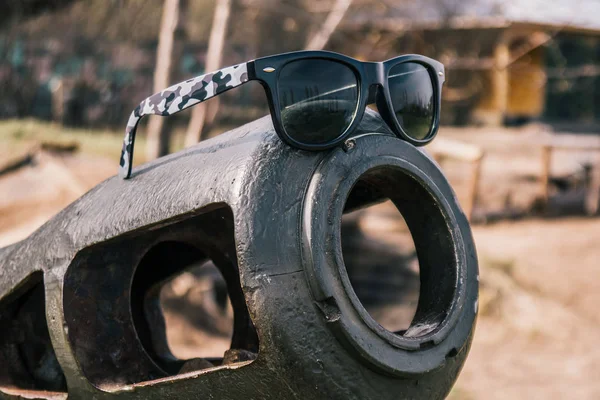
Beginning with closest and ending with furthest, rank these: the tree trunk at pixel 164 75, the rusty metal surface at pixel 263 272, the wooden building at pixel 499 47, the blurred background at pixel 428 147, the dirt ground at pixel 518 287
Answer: the rusty metal surface at pixel 263 272, the dirt ground at pixel 518 287, the blurred background at pixel 428 147, the tree trunk at pixel 164 75, the wooden building at pixel 499 47

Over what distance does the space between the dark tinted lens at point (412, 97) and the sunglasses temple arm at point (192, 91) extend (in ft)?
1.02

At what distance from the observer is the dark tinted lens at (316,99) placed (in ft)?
4.26

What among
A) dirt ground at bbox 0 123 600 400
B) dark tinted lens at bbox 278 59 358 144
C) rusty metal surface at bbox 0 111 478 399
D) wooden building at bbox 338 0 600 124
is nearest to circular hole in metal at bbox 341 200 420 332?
dirt ground at bbox 0 123 600 400

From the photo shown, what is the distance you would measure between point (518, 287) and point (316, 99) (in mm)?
7482

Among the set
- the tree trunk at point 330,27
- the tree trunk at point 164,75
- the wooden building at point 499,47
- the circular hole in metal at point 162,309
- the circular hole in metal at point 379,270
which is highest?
the wooden building at point 499,47

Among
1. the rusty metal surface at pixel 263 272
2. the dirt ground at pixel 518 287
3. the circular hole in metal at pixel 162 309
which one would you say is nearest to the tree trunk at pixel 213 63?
the dirt ground at pixel 518 287

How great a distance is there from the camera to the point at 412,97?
1496mm

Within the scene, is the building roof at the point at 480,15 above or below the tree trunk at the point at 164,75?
above

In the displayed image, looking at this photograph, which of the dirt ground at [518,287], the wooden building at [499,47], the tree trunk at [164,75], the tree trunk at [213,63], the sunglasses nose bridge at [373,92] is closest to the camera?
the sunglasses nose bridge at [373,92]

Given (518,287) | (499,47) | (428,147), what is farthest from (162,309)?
(499,47)

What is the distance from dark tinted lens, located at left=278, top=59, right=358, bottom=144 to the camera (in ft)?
4.26

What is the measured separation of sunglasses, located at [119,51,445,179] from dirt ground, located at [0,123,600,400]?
3.36 m

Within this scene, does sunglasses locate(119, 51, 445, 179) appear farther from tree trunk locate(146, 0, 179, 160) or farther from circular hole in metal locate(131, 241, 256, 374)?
tree trunk locate(146, 0, 179, 160)

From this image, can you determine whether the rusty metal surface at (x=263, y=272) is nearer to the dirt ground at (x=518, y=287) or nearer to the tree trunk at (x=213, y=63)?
the dirt ground at (x=518, y=287)
